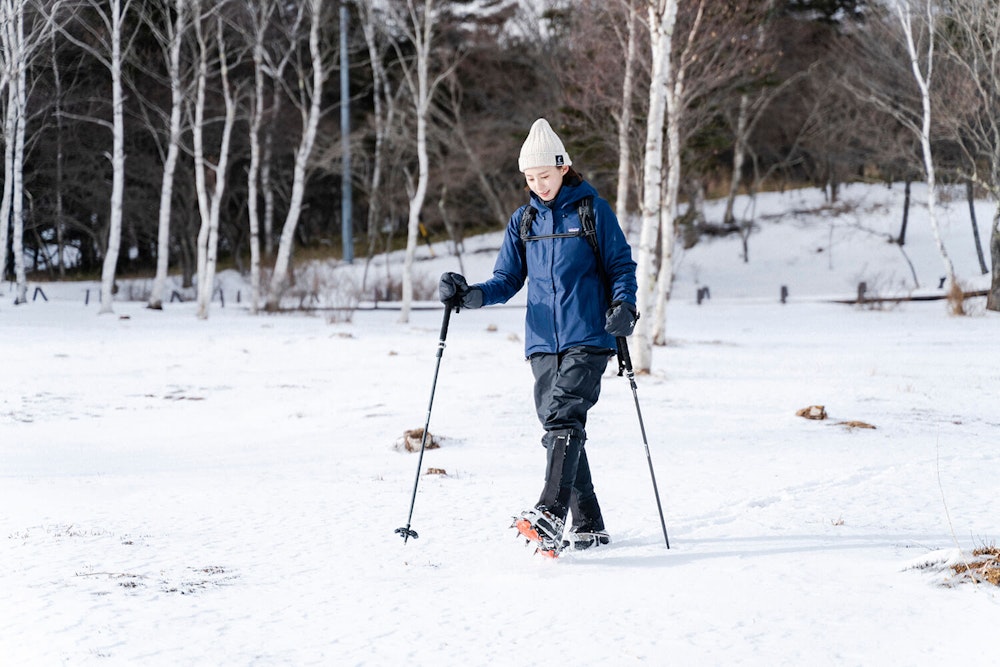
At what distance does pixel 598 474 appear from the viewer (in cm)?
620

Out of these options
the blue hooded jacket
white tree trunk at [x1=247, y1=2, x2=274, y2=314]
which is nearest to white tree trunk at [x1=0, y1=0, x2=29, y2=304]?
white tree trunk at [x1=247, y1=2, x2=274, y2=314]

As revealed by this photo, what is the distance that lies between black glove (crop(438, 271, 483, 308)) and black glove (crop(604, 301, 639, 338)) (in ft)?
2.34

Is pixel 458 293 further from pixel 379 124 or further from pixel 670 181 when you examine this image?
pixel 379 124

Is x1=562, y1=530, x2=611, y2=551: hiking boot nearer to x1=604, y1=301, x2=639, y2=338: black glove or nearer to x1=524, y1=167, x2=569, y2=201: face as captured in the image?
x1=604, y1=301, x2=639, y2=338: black glove

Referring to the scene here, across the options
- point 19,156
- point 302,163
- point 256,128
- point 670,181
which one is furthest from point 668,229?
point 19,156

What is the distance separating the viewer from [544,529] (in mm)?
4090

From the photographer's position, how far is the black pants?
418 cm

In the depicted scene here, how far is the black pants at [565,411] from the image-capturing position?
418 cm

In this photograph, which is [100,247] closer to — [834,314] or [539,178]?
[834,314]

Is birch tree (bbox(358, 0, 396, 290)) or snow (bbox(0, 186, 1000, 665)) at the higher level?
birch tree (bbox(358, 0, 396, 290))

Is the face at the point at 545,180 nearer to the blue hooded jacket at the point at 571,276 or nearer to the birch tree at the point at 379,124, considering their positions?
the blue hooded jacket at the point at 571,276

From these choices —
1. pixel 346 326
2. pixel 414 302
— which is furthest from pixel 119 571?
pixel 414 302

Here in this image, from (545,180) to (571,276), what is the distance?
47 centimetres

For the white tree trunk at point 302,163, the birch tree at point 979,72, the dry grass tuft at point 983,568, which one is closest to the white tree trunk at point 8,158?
the white tree trunk at point 302,163
